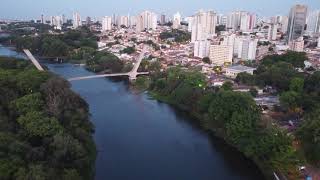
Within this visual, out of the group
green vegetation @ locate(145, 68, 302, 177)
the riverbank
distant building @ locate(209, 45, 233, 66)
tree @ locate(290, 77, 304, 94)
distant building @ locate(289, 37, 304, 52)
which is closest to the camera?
green vegetation @ locate(145, 68, 302, 177)

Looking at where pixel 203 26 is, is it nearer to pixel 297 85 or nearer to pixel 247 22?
pixel 247 22

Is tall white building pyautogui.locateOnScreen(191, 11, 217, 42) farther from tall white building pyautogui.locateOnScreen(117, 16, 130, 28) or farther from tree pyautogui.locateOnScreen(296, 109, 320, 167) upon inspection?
tree pyautogui.locateOnScreen(296, 109, 320, 167)

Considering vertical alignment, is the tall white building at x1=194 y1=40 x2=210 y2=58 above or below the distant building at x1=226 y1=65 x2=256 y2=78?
above

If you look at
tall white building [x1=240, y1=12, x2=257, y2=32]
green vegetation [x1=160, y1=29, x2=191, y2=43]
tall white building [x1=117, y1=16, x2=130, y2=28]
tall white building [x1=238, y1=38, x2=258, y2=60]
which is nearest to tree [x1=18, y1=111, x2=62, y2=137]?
tall white building [x1=238, y1=38, x2=258, y2=60]

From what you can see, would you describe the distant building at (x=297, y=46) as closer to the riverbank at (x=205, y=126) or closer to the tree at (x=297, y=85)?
the tree at (x=297, y=85)

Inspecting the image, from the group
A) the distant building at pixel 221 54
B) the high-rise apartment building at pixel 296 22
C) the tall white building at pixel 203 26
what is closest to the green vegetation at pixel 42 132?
the distant building at pixel 221 54

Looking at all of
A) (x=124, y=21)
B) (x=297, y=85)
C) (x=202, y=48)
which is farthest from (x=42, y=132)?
(x=124, y=21)

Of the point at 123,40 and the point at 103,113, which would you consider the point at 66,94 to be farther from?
the point at 123,40
